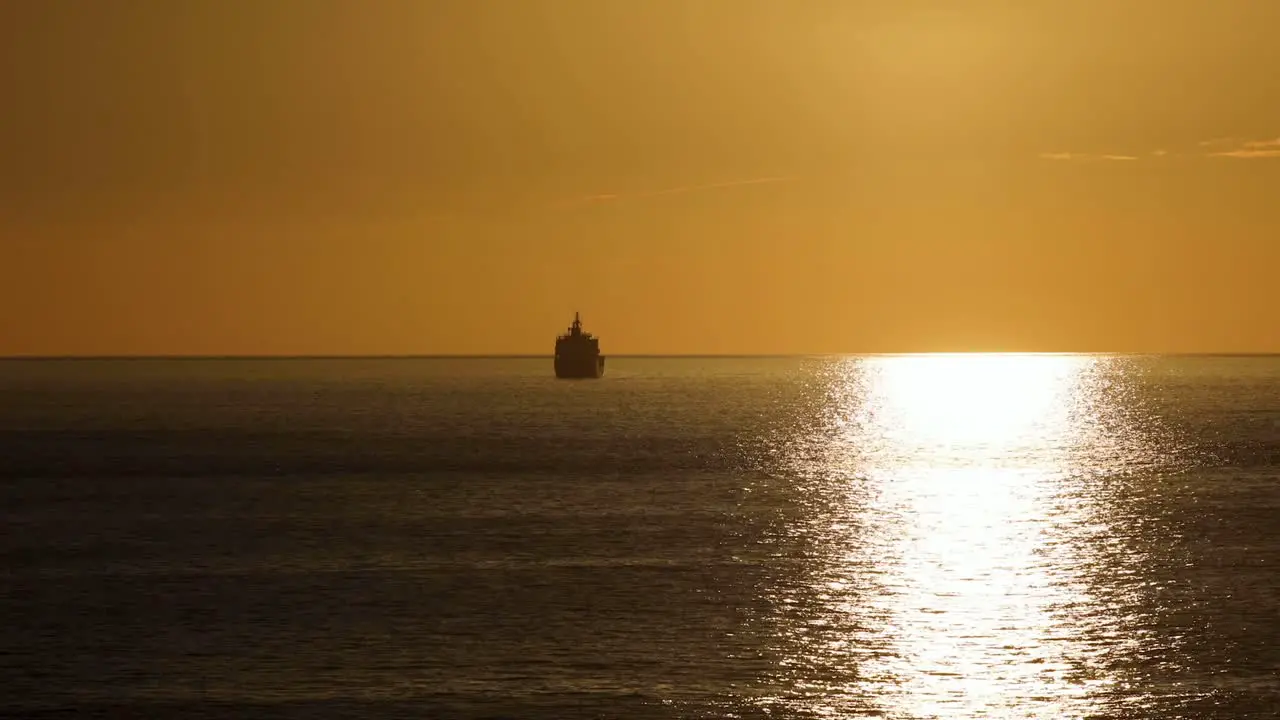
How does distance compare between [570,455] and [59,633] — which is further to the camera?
[570,455]

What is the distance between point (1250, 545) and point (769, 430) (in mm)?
85231

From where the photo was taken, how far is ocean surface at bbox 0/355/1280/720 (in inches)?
1246

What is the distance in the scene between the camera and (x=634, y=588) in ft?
144

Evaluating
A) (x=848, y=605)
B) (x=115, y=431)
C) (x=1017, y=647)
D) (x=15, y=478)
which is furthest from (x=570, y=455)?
(x=1017, y=647)

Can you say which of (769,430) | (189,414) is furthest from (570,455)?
(189,414)

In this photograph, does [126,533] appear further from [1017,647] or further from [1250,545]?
[1250,545]

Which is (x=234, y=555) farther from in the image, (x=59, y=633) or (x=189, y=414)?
(x=189, y=414)

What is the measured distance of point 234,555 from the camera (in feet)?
169

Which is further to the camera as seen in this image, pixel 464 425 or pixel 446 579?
pixel 464 425

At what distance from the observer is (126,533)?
192 ft

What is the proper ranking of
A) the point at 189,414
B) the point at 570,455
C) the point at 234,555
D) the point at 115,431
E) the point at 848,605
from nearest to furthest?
the point at 848,605 < the point at 234,555 < the point at 570,455 < the point at 115,431 < the point at 189,414

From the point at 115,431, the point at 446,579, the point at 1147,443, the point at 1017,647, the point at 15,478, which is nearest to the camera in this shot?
the point at 1017,647

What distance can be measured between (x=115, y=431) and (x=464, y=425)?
29.8m

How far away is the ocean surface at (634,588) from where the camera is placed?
31.7 m
